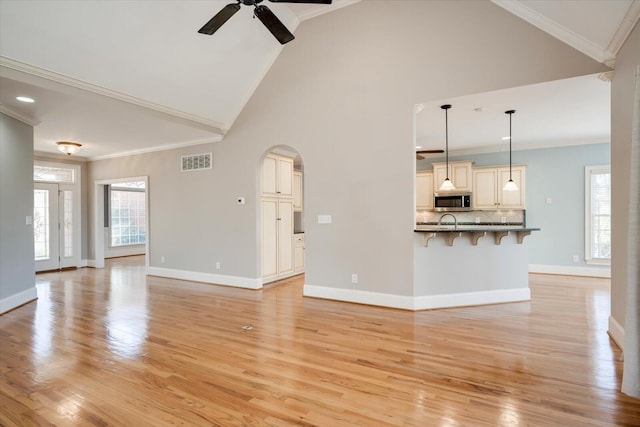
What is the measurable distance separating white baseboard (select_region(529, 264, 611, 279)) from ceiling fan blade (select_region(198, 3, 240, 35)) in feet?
24.2

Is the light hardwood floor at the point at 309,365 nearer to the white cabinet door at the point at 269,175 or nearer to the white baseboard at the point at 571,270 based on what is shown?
the white cabinet door at the point at 269,175

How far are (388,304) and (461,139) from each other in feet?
13.5

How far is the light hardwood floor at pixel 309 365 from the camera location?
6.62 ft

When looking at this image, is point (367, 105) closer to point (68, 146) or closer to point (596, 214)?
point (596, 214)

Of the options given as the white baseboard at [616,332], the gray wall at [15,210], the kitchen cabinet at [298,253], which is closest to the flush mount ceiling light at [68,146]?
the gray wall at [15,210]

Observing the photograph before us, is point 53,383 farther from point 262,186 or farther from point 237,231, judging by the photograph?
point 262,186

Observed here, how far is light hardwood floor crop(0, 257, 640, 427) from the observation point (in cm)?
202

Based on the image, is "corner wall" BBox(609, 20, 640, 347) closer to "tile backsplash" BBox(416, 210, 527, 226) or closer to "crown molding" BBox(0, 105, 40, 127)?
"tile backsplash" BBox(416, 210, 527, 226)

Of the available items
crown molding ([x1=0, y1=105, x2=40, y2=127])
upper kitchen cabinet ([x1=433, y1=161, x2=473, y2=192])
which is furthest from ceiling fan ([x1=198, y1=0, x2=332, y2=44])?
upper kitchen cabinet ([x1=433, y1=161, x2=473, y2=192])

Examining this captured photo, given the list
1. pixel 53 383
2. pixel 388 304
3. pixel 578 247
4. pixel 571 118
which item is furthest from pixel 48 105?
pixel 578 247

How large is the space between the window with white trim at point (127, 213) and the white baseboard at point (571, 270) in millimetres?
10796

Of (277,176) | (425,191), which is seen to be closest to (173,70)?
(277,176)

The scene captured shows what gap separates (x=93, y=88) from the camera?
149 inches

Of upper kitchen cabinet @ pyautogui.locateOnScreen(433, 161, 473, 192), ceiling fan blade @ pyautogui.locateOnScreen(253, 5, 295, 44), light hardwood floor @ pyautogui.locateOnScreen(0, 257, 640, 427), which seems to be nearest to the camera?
light hardwood floor @ pyautogui.locateOnScreen(0, 257, 640, 427)
